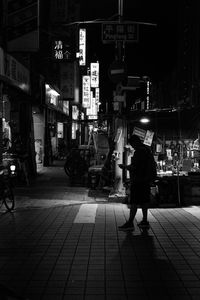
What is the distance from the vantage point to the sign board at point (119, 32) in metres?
14.0

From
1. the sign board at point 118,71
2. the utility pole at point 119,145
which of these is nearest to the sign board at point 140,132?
the utility pole at point 119,145

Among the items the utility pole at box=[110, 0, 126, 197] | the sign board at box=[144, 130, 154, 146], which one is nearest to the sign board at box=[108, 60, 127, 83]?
the utility pole at box=[110, 0, 126, 197]

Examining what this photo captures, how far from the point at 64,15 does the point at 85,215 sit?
14535 mm

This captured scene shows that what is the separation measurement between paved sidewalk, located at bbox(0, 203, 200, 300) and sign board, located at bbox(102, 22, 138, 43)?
5495 mm

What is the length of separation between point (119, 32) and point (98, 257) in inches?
336

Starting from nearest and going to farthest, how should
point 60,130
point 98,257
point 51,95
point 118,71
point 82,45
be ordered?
point 98,257 → point 118,71 → point 51,95 → point 82,45 → point 60,130

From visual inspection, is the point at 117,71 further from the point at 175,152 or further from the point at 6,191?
the point at 6,191

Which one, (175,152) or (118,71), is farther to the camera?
(175,152)

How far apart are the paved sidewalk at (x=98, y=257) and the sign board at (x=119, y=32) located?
18.0 ft

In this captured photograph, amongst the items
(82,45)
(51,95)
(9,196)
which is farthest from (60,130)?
(9,196)

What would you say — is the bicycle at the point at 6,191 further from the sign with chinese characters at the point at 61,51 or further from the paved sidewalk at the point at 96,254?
the sign with chinese characters at the point at 61,51

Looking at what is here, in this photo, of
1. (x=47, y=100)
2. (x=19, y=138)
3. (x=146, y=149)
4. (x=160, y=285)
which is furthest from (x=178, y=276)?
(x=47, y=100)

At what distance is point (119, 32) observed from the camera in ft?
46.3

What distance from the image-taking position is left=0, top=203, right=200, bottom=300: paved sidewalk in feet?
19.0
